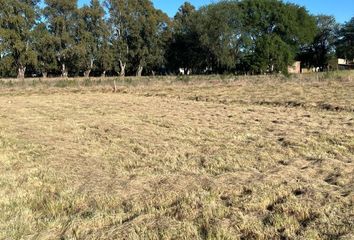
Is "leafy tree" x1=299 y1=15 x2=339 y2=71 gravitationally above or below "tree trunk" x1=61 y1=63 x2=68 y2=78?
above

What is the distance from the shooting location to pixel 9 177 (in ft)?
25.0

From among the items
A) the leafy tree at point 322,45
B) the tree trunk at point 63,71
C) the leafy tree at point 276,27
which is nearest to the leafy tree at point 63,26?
the tree trunk at point 63,71

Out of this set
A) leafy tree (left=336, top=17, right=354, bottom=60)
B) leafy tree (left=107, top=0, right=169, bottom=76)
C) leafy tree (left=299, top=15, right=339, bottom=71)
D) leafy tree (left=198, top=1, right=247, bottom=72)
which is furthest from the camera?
leafy tree (left=299, top=15, right=339, bottom=71)

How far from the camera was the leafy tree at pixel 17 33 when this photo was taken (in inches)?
2685

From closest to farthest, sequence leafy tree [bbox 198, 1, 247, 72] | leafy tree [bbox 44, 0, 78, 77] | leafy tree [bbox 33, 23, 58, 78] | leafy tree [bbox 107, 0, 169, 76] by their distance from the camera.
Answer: leafy tree [bbox 198, 1, 247, 72], leafy tree [bbox 33, 23, 58, 78], leafy tree [bbox 44, 0, 78, 77], leafy tree [bbox 107, 0, 169, 76]

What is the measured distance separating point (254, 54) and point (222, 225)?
6454cm

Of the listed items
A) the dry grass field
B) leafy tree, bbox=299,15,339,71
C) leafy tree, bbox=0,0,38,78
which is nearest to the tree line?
leafy tree, bbox=0,0,38,78

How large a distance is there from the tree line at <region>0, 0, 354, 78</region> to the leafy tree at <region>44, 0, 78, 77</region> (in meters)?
0.16

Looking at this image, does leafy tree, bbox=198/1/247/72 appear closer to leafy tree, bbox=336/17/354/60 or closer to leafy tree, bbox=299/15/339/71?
leafy tree, bbox=299/15/339/71

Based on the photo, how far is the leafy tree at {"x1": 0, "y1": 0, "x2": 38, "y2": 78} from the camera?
6819cm

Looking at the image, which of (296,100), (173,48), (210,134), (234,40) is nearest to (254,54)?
(234,40)

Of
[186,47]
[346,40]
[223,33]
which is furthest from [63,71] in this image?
[346,40]

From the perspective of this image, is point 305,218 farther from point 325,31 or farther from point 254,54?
point 325,31

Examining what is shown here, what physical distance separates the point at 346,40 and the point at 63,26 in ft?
181
